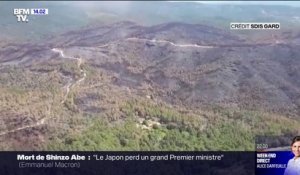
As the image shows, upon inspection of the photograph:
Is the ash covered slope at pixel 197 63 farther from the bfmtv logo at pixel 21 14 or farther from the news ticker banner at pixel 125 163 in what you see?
the news ticker banner at pixel 125 163

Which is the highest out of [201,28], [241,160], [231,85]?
[201,28]

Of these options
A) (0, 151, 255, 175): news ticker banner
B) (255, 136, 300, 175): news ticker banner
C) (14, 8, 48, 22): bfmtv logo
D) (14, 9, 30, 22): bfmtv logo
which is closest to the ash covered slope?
(14, 8, 48, 22): bfmtv logo

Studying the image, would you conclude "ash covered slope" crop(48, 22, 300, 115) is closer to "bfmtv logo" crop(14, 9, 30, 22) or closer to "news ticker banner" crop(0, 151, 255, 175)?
"bfmtv logo" crop(14, 9, 30, 22)

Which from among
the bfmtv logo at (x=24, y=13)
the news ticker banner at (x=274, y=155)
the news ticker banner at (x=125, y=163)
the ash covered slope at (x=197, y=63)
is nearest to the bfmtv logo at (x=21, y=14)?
the bfmtv logo at (x=24, y=13)

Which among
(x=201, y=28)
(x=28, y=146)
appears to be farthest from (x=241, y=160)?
(x=201, y=28)

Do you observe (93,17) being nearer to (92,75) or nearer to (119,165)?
(92,75)

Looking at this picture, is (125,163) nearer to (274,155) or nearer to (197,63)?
(274,155)
